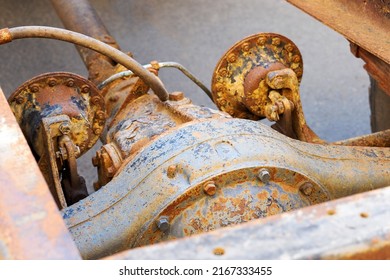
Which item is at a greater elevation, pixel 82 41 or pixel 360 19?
pixel 82 41

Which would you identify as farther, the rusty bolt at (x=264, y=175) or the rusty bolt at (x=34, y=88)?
the rusty bolt at (x=34, y=88)

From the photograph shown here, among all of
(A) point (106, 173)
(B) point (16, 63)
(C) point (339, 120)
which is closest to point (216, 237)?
(A) point (106, 173)

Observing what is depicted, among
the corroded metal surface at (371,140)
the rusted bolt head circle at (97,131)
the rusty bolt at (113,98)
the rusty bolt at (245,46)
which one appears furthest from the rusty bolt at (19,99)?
the corroded metal surface at (371,140)

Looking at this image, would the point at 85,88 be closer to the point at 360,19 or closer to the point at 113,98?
the point at 113,98

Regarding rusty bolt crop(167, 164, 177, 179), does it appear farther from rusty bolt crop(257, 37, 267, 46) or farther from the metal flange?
rusty bolt crop(257, 37, 267, 46)

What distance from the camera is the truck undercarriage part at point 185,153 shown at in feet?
5.74

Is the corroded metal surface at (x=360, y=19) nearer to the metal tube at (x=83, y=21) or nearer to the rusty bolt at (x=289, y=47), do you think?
the rusty bolt at (x=289, y=47)

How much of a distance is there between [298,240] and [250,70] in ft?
4.44

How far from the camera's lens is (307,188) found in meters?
1.88

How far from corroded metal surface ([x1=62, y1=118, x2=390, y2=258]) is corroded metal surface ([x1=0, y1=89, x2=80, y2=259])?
45cm

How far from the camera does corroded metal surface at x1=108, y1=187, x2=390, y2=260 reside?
1.11 m

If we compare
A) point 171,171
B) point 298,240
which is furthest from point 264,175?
point 298,240

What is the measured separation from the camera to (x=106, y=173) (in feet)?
6.79

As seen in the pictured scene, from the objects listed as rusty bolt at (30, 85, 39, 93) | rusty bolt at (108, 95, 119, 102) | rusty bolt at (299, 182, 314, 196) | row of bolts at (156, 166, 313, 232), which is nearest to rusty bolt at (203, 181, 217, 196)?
row of bolts at (156, 166, 313, 232)
